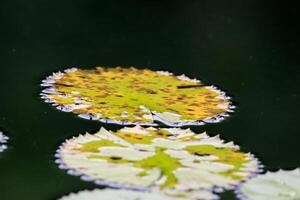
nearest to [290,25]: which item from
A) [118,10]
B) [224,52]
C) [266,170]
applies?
[224,52]

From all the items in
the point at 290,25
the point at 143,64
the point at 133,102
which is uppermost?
the point at 290,25

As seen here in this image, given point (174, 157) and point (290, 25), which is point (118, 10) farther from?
point (174, 157)

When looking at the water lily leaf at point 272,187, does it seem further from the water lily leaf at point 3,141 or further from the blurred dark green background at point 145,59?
the water lily leaf at point 3,141

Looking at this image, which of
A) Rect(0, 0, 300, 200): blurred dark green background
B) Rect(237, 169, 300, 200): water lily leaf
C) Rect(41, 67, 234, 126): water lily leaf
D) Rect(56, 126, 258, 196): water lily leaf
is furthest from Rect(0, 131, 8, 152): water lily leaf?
Rect(237, 169, 300, 200): water lily leaf

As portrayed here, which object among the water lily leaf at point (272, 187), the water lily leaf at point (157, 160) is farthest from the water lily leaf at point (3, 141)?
the water lily leaf at point (272, 187)

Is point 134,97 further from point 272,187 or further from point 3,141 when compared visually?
point 272,187

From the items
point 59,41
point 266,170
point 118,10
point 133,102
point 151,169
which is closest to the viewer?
point 151,169
